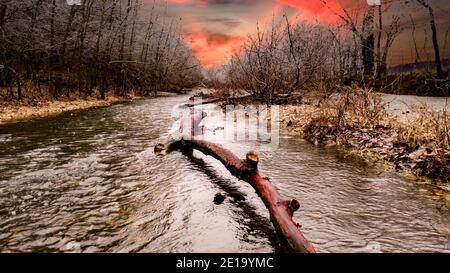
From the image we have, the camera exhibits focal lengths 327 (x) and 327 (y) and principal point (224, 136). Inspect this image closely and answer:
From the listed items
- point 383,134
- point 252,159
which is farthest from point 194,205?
point 383,134

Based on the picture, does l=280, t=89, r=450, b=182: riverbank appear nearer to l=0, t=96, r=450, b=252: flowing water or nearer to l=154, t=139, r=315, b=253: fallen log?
l=0, t=96, r=450, b=252: flowing water

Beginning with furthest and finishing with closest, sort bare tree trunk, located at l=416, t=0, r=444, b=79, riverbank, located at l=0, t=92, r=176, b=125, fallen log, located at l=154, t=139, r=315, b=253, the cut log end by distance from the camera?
bare tree trunk, located at l=416, t=0, r=444, b=79, riverbank, located at l=0, t=92, r=176, b=125, the cut log end, fallen log, located at l=154, t=139, r=315, b=253

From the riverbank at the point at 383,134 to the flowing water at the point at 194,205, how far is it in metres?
0.49

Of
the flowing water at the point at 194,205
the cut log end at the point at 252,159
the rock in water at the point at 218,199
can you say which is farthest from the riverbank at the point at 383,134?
the rock in water at the point at 218,199

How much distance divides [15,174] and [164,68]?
34.9 m

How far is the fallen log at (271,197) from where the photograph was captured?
111 inches

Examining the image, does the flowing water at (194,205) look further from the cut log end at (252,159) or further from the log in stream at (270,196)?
the cut log end at (252,159)

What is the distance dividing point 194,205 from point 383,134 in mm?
5277

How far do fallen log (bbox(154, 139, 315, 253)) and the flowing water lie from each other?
0.97ft

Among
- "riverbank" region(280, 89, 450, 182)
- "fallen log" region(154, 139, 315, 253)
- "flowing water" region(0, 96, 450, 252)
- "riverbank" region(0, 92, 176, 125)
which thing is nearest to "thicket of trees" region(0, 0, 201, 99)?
"riverbank" region(0, 92, 176, 125)

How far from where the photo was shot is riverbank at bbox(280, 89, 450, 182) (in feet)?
18.1

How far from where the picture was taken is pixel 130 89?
32.7m

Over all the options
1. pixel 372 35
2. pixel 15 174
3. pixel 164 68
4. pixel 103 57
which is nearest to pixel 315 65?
pixel 15 174
